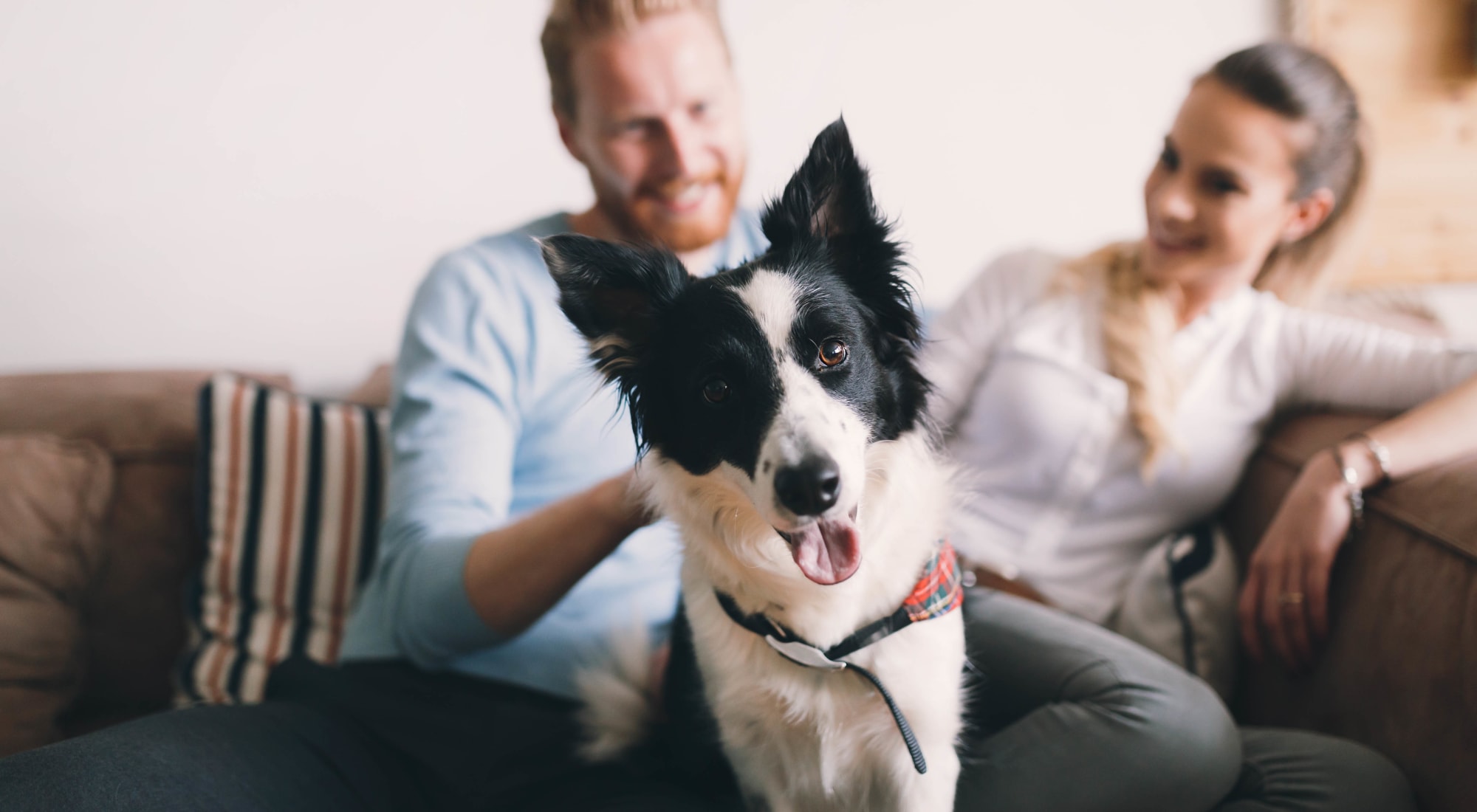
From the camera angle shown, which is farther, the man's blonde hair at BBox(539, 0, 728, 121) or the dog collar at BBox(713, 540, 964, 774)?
the man's blonde hair at BBox(539, 0, 728, 121)

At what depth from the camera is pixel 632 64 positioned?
143 cm

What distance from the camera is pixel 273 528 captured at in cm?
182

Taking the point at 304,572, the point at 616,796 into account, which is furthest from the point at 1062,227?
the point at 304,572

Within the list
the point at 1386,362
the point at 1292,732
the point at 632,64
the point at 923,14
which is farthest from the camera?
the point at 923,14

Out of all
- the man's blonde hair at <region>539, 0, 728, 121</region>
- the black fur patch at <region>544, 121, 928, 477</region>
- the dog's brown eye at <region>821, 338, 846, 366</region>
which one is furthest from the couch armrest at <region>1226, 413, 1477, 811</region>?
the man's blonde hair at <region>539, 0, 728, 121</region>

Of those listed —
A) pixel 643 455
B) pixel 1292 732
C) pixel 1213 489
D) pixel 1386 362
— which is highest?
pixel 643 455

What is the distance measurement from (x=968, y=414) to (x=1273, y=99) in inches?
35.0

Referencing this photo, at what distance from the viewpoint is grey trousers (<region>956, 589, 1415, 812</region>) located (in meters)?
1.12

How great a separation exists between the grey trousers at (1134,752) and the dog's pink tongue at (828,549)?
0.47 metres

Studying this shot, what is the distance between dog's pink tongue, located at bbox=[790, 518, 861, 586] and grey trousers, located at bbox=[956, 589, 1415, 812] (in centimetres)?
47

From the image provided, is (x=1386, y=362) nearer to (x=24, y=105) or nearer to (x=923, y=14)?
(x=923, y=14)

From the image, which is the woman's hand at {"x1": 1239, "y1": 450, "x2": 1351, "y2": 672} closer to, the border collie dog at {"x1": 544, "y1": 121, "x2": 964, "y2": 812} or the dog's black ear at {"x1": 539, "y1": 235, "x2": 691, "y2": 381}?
the border collie dog at {"x1": 544, "y1": 121, "x2": 964, "y2": 812}

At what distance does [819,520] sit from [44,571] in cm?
175

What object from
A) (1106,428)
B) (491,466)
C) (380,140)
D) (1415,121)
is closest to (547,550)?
(491,466)
